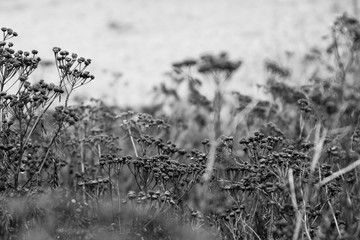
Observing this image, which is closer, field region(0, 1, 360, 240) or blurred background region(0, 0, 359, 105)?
field region(0, 1, 360, 240)

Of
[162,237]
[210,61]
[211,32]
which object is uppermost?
[211,32]

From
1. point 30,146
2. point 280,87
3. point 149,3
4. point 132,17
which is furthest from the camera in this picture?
point 149,3

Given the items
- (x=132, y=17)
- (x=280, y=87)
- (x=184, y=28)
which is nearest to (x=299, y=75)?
(x=280, y=87)

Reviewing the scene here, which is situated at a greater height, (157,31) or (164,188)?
(157,31)

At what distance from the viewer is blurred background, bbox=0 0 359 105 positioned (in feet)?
42.6

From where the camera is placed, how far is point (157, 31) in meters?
18.2

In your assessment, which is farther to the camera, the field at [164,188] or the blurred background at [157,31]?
the blurred background at [157,31]

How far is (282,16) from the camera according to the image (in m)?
16.9

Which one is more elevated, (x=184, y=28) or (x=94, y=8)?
(x=94, y=8)

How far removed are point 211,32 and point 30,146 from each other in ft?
44.3

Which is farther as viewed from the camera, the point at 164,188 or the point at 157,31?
the point at 157,31

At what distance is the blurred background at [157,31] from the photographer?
512 inches

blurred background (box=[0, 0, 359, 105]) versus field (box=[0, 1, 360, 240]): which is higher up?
blurred background (box=[0, 0, 359, 105])

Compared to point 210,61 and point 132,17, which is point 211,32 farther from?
point 210,61
